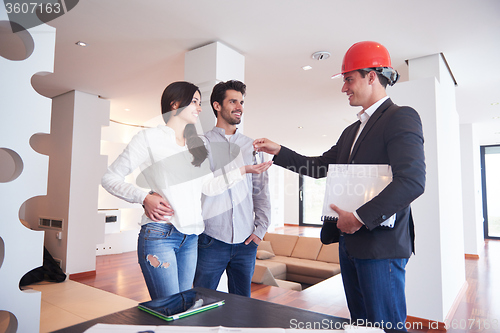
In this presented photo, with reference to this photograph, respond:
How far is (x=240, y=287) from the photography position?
190 cm

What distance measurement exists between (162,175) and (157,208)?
0.18 meters

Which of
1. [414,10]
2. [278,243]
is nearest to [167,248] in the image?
[414,10]

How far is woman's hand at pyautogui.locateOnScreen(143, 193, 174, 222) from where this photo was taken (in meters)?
1.38

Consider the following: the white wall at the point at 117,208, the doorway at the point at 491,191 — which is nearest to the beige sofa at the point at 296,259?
the white wall at the point at 117,208

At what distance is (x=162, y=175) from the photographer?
1.49m

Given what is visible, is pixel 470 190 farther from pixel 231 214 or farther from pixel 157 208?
pixel 157 208

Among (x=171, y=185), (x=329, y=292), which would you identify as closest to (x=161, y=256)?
(x=171, y=185)

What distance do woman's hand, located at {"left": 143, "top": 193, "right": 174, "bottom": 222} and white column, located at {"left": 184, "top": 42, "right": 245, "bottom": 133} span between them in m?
1.59

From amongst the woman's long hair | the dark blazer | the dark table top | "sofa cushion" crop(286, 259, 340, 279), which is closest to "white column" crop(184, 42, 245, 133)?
the woman's long hair

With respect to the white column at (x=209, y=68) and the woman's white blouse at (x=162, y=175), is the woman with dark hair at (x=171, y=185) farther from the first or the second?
the white column at (x=209, y=68)

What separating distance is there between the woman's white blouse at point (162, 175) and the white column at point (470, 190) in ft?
22.6

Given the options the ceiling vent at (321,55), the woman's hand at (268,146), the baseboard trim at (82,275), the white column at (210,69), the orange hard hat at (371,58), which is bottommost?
the baseboard trim at (82,275)

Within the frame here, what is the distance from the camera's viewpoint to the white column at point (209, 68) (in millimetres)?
3020

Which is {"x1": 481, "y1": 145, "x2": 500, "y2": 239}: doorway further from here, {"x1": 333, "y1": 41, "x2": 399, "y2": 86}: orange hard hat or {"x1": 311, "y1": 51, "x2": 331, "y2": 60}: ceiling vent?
{"x1": 333, "y1": 41, "x2": 399, "y2": 86}: orange hard hat
